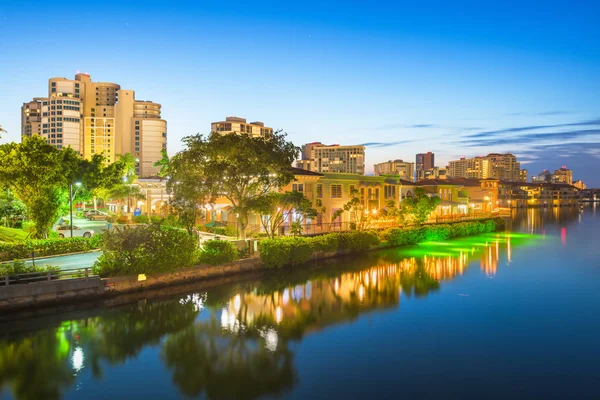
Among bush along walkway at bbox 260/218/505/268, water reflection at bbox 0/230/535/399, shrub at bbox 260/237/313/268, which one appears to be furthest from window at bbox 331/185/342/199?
water reflection at bbox 0/230/535/399

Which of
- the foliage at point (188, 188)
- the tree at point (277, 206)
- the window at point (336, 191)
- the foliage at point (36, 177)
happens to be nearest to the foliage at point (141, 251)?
the foliage at point (188, 188)

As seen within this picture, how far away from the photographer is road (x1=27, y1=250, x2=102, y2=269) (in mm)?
25128

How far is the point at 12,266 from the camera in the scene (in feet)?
72.7

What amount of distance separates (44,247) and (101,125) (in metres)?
134

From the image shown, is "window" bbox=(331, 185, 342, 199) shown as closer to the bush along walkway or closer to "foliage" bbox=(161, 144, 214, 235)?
the bush along walkway

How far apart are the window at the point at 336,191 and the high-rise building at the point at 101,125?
109 meters

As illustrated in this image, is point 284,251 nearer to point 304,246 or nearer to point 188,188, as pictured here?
point 304,246

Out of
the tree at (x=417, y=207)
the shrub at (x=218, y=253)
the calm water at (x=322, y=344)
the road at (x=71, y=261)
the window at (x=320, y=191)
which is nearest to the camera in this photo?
the calm water at (x=322, y=344)

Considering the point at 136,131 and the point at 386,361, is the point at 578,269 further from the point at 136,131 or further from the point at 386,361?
the point at 136,131

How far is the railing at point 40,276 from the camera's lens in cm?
2045

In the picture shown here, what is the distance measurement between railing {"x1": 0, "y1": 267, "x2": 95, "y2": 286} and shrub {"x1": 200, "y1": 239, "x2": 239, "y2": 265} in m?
7.03

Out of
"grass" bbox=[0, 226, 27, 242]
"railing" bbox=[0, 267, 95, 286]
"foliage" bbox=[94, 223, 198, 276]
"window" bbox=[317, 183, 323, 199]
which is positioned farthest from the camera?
"window" bbox=[317, 183, 323, 199]

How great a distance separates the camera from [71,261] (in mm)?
26328

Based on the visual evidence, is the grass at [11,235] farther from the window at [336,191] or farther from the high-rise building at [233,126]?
the high-rise building at [233,126]
